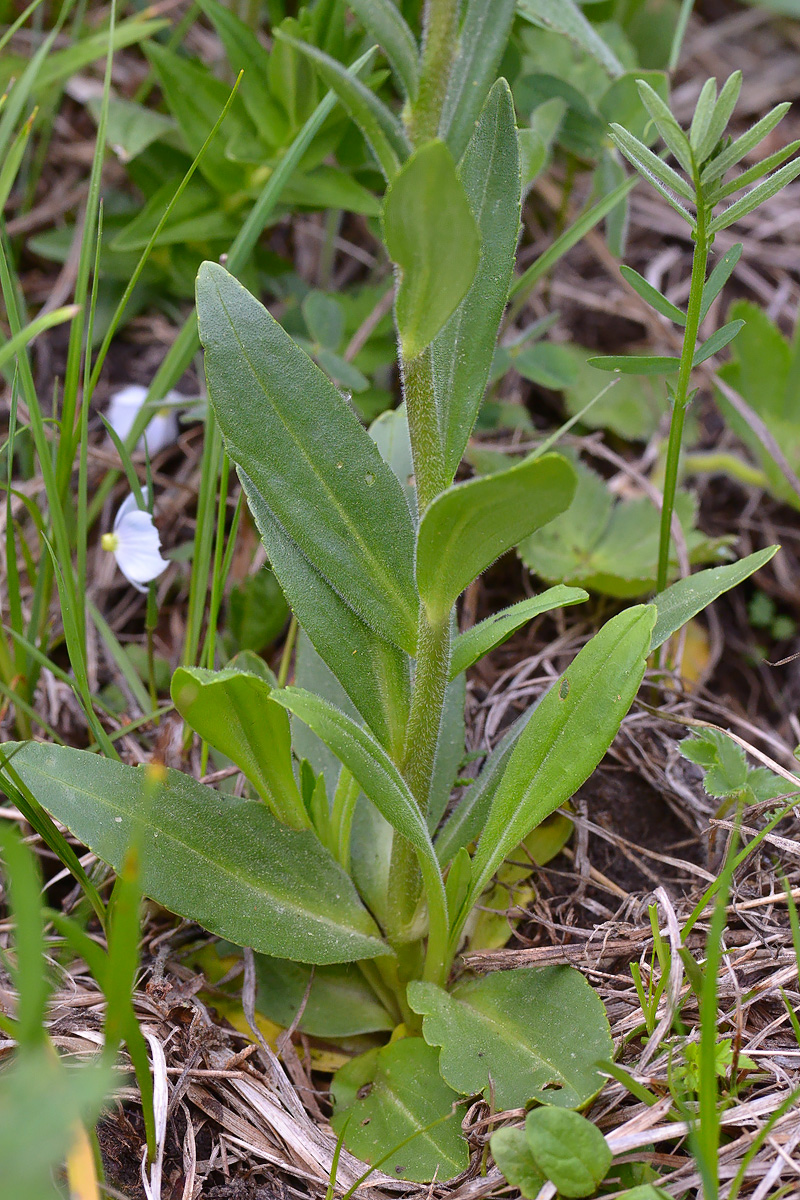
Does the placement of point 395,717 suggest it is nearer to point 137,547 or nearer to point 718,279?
point 137,547

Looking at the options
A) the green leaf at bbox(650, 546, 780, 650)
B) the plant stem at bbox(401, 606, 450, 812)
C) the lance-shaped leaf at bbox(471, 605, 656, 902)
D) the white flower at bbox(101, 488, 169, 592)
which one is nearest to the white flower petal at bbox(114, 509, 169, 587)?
the white flower at bbox(101, 488, 169, 592)

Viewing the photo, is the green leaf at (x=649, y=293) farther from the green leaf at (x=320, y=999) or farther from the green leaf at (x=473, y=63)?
the green leaf at (x=320, y=999)

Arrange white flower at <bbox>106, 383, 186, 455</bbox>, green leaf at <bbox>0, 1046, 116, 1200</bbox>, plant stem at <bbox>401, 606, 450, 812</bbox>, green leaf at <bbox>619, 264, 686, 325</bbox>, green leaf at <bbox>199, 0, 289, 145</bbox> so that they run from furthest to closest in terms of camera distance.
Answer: white flower at <bbox>106, 383, 186, 455</bbox> < green leaf at <bbox>199, 0, 289, 145</bbox> < green leaf at <bbox>619, 264, 686, 325</bbox> < plant stem at <bbox>401, 606, 450, 812</bbox> < green leaf at <bbox>0, 1046, 116, 1200</bbox>

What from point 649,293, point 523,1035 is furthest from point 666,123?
point 523,1035

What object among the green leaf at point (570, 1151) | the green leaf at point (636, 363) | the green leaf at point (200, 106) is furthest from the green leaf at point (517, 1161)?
the green leaf at point (200, 106)

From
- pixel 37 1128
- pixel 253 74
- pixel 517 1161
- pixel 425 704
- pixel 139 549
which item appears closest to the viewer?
pixel 37 1128

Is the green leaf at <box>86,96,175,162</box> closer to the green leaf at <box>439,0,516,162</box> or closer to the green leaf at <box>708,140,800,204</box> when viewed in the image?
the green leaf at <box>439,0,516,162</box>
